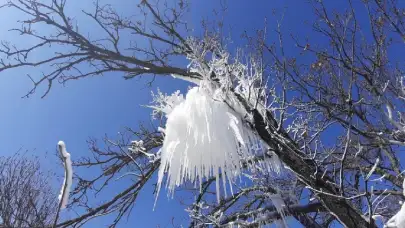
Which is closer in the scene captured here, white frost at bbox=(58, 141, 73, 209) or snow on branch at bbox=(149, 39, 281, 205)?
white frost at bbox=(58, 141, 73, 209)

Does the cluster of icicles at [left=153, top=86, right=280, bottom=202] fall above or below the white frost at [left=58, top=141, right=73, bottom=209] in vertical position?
above

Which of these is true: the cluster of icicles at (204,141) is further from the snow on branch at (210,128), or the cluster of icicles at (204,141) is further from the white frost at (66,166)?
the white frost at (66,166)

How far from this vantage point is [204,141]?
315cm

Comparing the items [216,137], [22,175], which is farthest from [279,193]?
[22,175]

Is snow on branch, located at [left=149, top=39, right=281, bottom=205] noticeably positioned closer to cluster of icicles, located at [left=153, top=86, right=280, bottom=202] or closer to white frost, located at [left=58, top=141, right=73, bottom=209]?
cluster of icicles, located at [left=153, top=86, right=280, bottom=202]

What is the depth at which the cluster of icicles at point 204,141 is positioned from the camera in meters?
3.16

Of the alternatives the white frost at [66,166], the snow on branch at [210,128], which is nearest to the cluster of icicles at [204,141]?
the snow on branch at [210,128]

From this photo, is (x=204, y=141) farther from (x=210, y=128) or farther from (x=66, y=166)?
Answer: (x=66, y=166)

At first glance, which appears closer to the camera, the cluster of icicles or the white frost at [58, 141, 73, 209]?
the white frost at [58, 141, 73, 209]

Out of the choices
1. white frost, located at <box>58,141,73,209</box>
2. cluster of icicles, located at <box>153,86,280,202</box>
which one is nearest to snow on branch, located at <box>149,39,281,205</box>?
cluster of icicles, located at <box>153,86,280,202</box>

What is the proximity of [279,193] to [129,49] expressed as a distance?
3.47 metres

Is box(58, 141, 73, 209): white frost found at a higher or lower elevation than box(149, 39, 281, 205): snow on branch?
lower

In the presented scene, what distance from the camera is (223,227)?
468cm

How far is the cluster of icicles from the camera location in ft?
10.4
